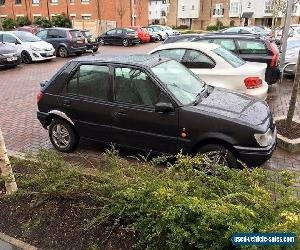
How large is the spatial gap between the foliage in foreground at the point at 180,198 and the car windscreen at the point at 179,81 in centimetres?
137

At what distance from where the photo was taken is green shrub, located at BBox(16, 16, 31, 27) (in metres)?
41.2

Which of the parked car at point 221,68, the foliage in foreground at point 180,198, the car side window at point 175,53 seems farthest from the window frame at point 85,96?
the parked car at point 221,68

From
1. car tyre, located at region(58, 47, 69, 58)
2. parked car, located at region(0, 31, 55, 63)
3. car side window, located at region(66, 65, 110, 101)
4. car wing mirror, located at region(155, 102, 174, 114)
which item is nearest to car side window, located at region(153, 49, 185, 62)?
car side window, located at region(66, 65, 110, 101)

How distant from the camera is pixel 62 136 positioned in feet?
20.3

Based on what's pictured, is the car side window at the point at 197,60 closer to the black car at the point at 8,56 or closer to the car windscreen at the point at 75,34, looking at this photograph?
the black car at the point at 8,56

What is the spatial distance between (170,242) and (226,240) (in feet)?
1.58

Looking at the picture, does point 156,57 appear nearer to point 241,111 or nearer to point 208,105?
point 208,105

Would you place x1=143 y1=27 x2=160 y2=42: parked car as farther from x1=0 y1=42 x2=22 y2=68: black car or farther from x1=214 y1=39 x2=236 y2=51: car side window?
x1=214 y1=39 x2=236 y2=51: car side window

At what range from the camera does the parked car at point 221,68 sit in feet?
24.0

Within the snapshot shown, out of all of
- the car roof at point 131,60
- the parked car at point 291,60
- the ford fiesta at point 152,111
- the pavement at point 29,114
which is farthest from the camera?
the parked car at point 291,60

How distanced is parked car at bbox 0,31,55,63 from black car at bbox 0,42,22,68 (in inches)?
45.1

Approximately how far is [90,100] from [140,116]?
99cm

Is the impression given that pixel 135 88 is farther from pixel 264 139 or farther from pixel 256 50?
pixel 256 50

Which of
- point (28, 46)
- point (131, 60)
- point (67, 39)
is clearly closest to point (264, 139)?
point (131, 60)
